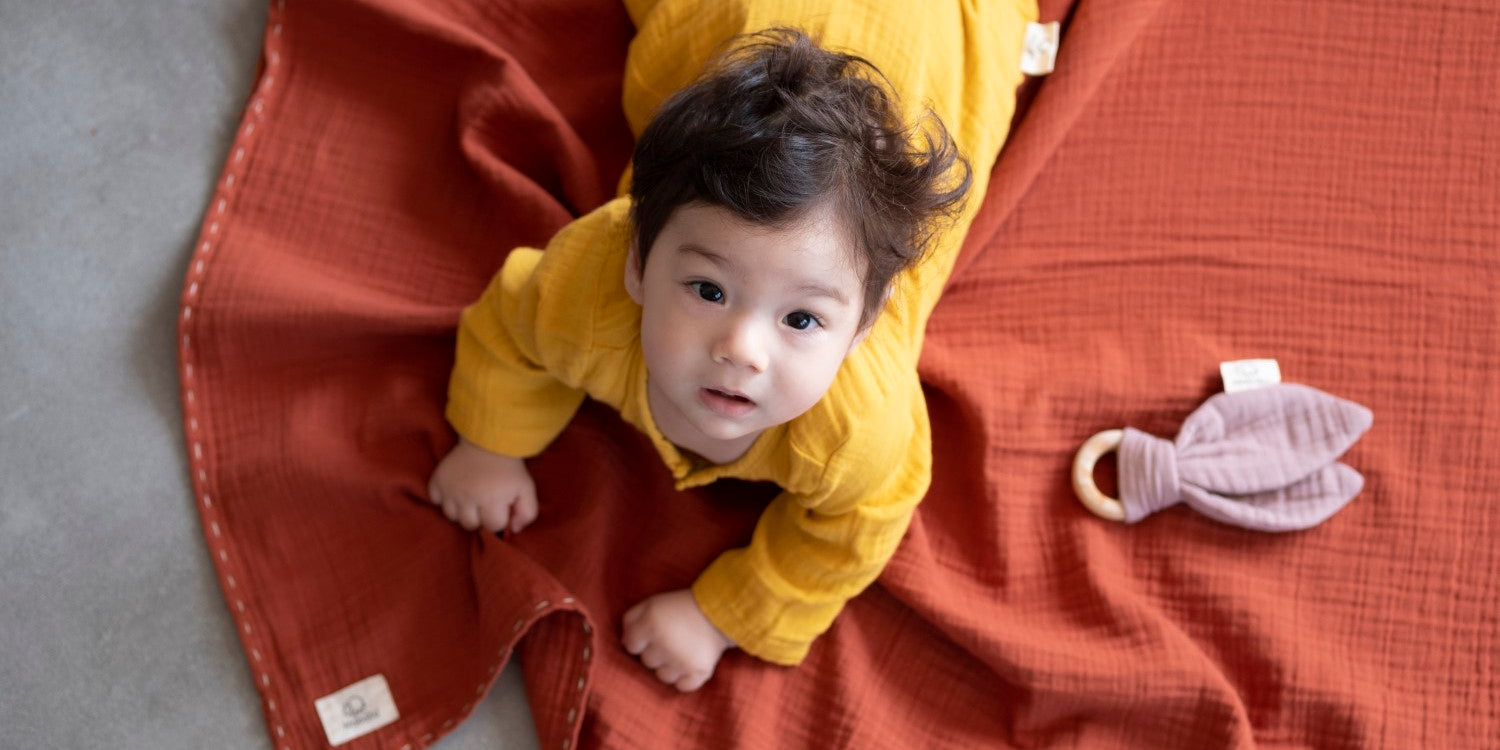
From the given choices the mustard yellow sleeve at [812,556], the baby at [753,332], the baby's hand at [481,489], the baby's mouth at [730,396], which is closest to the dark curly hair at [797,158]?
the baby at [753,332]

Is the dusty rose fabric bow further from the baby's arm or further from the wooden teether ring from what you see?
the baby's arm

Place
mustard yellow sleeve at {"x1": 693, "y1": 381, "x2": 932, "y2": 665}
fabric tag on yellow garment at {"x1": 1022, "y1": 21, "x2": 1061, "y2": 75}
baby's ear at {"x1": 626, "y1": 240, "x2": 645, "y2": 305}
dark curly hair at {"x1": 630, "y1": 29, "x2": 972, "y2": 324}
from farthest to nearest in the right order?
fabric tag on yellow garment at {"x1": 1022, "y1": 21, "x2": 1061, "y2": 75} < mustard yellow sleeve at {"x1": 693, "y1": 381, "x2": 932, "y2": 665} < baby's ear at {"x1": 626, "y1": 240, "x2": 645, "y2": 305} < dark curly hair at {"x1": 630, "y1": 29, "x2": 972, "y2": 324}

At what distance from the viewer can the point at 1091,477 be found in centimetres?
124

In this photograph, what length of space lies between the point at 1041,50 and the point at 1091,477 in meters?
0.43

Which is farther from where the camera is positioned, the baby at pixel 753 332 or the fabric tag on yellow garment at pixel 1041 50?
the fabric tag on yellow garment at pixel 1041 50

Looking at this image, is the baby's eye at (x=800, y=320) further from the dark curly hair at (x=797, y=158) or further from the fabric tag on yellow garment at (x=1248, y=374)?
the fabric tag on yellow garment at (x=1248, y=374)

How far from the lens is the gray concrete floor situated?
44.5 inches

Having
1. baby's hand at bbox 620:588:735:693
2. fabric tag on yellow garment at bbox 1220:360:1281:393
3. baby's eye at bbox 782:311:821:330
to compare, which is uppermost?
fabric tag on yellow garment at bbox 1220:360:1281:393

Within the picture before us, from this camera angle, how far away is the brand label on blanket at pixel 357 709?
3.74 ft

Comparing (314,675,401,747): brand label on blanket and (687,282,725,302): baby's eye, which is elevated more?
(687,282,725,302): baby's eye

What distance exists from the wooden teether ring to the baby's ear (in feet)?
1.64

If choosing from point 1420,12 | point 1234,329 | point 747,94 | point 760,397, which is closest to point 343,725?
point 760,397

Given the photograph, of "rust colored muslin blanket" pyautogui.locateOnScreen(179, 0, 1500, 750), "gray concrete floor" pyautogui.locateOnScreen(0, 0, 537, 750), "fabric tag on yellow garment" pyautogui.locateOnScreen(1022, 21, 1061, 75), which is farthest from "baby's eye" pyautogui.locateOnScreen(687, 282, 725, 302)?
"fabric tag on yellow garment" pyautogui.locateOnScreen(1022, 21, 1061, 75)

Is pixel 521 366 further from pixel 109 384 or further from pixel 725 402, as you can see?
pixel 109 384
